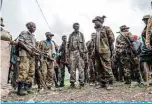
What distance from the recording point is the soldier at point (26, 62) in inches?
310

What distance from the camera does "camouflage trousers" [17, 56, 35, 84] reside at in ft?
25.7

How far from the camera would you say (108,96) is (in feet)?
23.0

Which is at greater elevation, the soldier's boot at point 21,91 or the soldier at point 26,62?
the soldier at point 26,62

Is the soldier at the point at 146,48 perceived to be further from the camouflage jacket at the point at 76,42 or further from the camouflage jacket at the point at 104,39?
the camouflage jacket at the point at 76,42

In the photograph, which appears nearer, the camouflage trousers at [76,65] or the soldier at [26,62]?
the soldier at [26,62]

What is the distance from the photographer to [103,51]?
8188mm

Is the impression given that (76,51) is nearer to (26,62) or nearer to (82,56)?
(82,56)

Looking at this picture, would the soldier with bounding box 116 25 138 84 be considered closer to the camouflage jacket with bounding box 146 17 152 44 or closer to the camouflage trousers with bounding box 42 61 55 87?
the camouflage jacket with bounding box 146 17 152 44

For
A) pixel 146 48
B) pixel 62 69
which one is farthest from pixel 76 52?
pixel 146 48

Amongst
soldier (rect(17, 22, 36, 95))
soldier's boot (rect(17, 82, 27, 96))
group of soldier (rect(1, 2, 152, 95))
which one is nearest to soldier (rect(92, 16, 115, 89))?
group of soldier (rect(1, 2, 152, 95))

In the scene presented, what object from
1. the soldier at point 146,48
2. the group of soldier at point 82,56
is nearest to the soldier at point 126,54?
the group of soldier at point 82,56

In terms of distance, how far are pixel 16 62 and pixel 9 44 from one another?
135cm

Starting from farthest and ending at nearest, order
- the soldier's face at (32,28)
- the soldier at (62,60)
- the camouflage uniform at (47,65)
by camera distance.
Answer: the soldier at (62,60), the camouflage uniform at (47,65), the soldier's face at (32,28)

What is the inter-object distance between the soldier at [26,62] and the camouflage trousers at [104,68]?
1914mm
